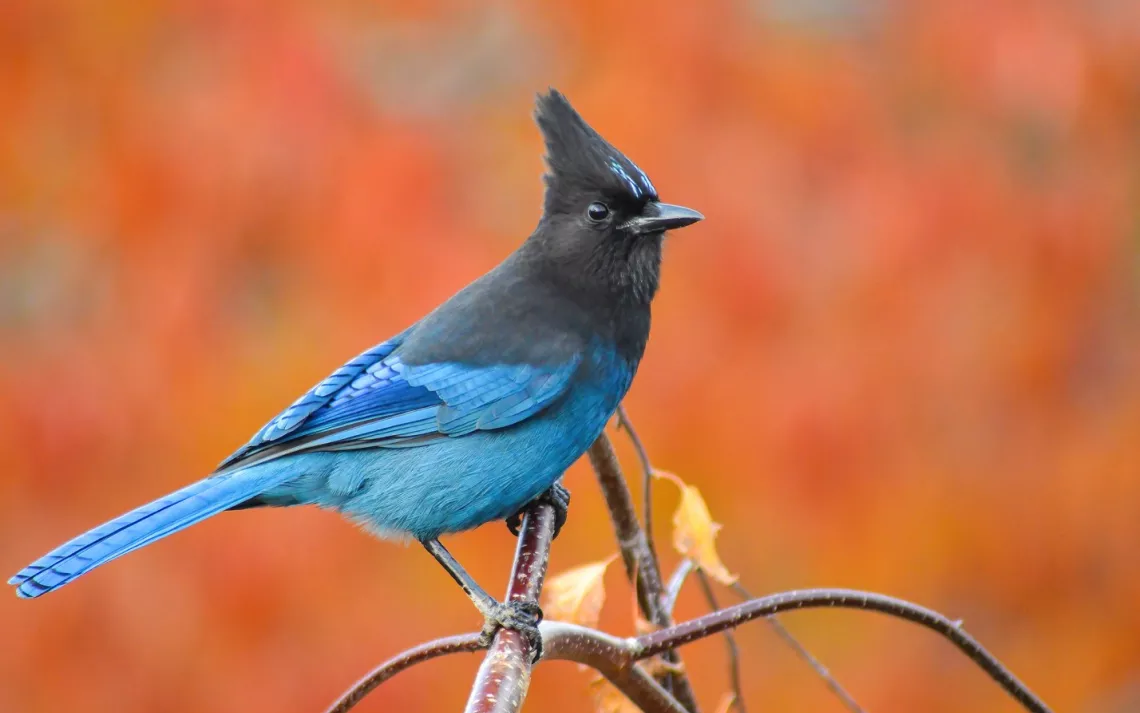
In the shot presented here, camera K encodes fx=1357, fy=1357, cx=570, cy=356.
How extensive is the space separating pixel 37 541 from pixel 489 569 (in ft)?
4.40

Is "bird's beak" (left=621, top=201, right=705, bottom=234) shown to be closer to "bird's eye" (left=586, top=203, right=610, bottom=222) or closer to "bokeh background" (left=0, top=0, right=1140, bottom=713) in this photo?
"bird's eye" (left=586, top=203, right=610, bottom=222)

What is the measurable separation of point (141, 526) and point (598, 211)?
4.00 ft

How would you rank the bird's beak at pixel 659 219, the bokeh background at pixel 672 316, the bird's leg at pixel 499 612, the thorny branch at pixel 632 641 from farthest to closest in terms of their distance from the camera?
the bokeh background at pixel 672 316 < the bird's beak at pixel 659 219 < the bird's leg at pixel 499 612 < the thorny branch at pixel 632 641

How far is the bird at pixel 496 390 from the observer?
9.59 ft

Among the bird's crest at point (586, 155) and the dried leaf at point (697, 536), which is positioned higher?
the bird's crest at point (586, 155)

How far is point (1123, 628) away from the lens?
13.3 ft

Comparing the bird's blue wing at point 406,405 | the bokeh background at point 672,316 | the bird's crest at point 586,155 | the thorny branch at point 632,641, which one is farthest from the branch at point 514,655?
the bokeh background at point 672,316

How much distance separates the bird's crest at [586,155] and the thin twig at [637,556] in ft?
2.43

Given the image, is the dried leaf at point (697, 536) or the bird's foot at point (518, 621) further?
the dried leaf at point (697, 536)

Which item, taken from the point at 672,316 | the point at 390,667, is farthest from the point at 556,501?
A: the point at 672,316

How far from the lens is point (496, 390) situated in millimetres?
3021

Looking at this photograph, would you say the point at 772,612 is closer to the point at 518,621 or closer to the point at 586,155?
the point at 518,621

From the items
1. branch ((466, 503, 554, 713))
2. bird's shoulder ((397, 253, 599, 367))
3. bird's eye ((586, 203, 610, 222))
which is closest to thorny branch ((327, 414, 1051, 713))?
branch ((466, 503, 554, 713))

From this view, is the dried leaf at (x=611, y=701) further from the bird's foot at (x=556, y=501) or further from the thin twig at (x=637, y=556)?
the bird's foot at (x=556, y=501)
